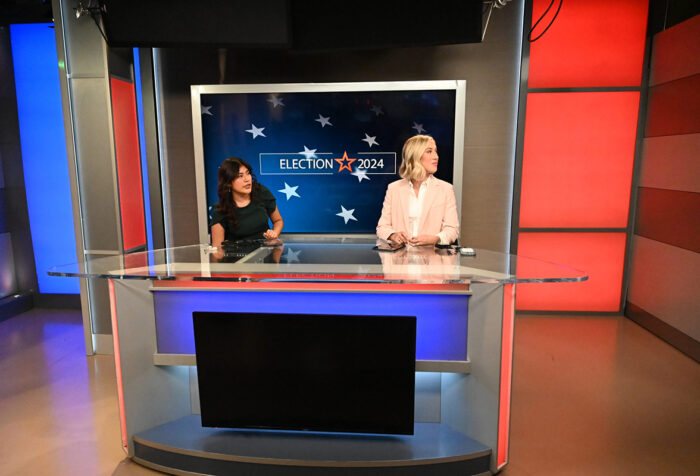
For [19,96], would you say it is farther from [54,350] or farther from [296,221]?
[296,221]

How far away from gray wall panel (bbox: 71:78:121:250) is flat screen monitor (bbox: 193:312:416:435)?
1.89m

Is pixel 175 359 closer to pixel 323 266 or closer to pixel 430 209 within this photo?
pixel 323 266

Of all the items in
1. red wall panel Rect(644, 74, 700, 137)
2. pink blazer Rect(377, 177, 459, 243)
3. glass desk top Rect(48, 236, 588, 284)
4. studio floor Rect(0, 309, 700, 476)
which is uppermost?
red wall panel Rect(644, 74, 700, 137)

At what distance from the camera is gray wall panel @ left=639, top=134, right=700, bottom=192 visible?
3.44 m

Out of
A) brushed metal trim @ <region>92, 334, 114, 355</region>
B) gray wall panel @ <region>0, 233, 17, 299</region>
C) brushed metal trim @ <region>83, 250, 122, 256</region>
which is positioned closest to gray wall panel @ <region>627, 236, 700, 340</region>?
brushed metal trim @ <region>83, 250, 122, 256</region>

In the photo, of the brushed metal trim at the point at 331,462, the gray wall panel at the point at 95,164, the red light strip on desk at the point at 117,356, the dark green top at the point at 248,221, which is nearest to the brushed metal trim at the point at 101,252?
the gray wall panel at the point at 95,164

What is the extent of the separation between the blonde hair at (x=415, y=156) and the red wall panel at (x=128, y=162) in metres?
2.26

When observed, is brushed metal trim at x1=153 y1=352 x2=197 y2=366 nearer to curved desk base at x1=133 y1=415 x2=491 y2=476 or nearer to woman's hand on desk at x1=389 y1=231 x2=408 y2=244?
curved desk base at x1=133 y1=415 x2=491 y2=476

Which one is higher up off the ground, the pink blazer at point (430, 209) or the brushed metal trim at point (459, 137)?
the brushed metal trim at point (459, 137)

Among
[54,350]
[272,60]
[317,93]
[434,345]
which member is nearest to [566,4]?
[317,93]

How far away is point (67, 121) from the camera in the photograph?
3.31 meters

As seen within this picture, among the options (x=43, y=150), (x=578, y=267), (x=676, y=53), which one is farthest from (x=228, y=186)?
(x=676, y=53)

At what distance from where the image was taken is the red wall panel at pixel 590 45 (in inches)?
153

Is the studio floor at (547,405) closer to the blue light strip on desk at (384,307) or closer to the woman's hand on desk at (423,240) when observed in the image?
the blue light strip on desk at (384,307)
